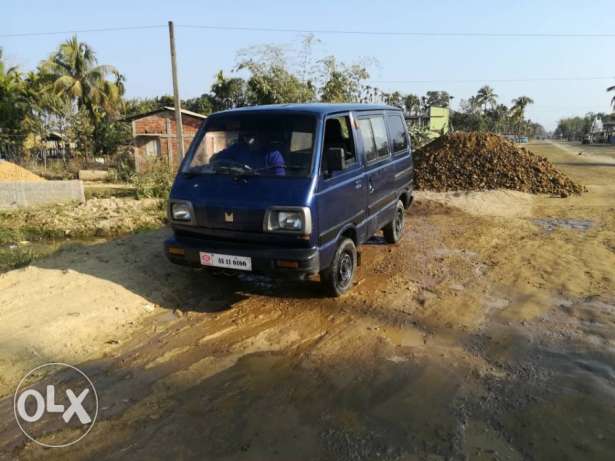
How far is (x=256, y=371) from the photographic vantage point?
11.8ft

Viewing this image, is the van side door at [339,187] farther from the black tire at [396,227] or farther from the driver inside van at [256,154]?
the black tire at [396,227]

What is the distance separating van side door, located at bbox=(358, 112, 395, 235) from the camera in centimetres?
558

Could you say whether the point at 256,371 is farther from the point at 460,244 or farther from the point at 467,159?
the point at 467,159

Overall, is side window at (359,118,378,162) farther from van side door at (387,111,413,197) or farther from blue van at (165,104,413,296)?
van side door at (387,111,413,197)

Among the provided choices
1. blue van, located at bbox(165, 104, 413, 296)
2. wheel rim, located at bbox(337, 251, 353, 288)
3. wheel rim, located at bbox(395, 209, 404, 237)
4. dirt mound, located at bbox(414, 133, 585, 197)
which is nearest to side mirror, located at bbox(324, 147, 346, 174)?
blue van, located at bbox(165, 104, 413, 296)

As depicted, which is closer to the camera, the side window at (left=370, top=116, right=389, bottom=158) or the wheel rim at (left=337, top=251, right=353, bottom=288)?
the wheel rim at (left=337, top=251, right=353, bottom=288)

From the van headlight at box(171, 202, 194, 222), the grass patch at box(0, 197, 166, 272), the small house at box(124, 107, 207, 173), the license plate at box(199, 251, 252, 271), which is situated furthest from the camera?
the small house at box(124, 107, 207, 173)

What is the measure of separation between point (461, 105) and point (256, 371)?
256ft

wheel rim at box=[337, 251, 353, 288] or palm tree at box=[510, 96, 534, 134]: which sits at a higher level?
palm tree at box=[510, 96, 534, 134]

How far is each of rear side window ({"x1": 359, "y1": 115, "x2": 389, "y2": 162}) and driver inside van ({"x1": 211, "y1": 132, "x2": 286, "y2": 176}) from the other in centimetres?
137

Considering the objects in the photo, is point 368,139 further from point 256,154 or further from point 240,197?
point 240,197

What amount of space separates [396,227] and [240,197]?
3.74m

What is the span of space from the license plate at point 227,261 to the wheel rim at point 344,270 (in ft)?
3.64

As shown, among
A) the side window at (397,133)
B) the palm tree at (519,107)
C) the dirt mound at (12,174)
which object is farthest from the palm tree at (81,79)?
the palm tree at (519,107)
